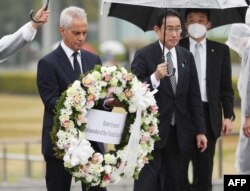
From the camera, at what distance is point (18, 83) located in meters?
34.3

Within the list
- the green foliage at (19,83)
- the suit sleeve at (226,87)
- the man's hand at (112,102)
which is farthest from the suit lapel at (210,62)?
the green foliage at (19,83)

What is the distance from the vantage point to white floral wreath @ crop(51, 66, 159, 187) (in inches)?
240

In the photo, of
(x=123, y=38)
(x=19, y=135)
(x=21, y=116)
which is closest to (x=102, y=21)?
(x=123, y=38)

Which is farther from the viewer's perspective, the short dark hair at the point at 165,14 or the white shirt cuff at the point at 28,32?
the short dark hair at the point at 165,14

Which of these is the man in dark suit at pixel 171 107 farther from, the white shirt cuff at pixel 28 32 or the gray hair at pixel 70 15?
the white shirt cuff at pixel 28 32

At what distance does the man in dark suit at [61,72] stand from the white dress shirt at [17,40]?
208 millimetres

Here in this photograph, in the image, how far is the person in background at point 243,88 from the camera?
7301 millimetres

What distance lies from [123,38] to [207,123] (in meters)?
33.5

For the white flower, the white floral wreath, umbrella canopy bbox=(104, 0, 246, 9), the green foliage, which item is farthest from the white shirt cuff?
the green foliage

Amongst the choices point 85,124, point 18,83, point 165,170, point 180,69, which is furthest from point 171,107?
point 18,83

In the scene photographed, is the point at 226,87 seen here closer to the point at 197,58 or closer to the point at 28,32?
the point at 197,58

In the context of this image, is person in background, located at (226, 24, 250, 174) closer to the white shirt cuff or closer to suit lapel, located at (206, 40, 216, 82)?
suit lapel, located at (206, 40, 216, 82)

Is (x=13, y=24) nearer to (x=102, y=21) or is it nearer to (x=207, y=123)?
(x=102, y=21)

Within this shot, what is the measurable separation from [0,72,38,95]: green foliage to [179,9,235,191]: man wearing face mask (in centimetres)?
2519
